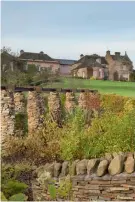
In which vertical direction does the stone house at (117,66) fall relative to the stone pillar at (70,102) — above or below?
above

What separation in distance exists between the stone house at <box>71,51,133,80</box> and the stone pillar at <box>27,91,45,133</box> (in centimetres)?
2541

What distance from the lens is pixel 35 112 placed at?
53.9 ft

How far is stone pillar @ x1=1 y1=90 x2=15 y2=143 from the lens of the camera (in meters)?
14.9

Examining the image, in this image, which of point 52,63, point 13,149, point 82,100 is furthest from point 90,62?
point 13,149

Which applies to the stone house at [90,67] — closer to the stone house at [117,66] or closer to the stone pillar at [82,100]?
the stone house at [117,66]

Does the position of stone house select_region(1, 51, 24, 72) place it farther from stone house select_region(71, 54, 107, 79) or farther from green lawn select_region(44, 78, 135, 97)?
stone house select_region(71, 54, 107, 79)

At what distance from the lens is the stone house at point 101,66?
44.3 m

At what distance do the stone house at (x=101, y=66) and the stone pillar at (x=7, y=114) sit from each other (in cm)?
2732

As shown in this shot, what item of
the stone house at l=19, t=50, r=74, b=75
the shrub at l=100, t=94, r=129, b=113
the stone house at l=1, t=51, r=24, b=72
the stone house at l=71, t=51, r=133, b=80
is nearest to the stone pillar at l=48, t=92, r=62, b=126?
the shrub at l=100, t=94, r=129, b=113

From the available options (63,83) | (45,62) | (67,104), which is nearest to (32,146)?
(67,104)

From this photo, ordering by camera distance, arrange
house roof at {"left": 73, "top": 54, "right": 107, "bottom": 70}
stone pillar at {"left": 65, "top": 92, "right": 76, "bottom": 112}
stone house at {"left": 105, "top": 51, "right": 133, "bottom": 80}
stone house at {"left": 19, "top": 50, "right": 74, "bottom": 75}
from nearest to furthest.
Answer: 1. stone pillar at {"left": 65, "top": 92, "right": 76, "bottom": 112}
2. stone house at {"left": 19, "top": 50, "right": 74, "bottom": 75}
3. stone house at {"left": 105, "top": 51, "right": 133, "bottom": 80}
4. house roof at {"left": 73, "top": 54, "right": 107, "bottom": 70}

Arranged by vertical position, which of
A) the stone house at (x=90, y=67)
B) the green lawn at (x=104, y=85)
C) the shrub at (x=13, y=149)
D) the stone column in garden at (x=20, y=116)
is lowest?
the shrub at (x=13, y=149)

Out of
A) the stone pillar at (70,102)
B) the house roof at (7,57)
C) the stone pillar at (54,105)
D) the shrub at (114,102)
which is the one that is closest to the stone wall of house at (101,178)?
the stone pillar at (54,105)

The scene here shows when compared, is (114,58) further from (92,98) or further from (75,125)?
(75,125)
